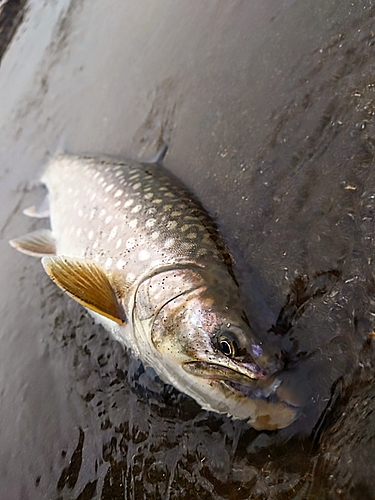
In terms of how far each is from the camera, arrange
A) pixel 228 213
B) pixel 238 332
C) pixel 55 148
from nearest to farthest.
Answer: pixel 238 332 → pixel 228 213 → pixel 55 148

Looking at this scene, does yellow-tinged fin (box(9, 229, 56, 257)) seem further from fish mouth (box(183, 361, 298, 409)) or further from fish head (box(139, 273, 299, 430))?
fish mouth (box(183, 361, 298, 409))

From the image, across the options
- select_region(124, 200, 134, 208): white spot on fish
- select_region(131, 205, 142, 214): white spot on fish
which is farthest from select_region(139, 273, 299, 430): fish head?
select_region(124, 200, 134, 208): white spot on fish

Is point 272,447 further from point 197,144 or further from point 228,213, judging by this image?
point 197,144

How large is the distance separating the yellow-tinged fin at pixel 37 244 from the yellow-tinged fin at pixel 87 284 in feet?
3.40

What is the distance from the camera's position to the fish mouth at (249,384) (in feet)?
7.15

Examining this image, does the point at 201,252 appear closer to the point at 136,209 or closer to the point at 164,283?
the point at 164,283

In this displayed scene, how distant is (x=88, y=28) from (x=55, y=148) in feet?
6.24

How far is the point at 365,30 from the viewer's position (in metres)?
2.99

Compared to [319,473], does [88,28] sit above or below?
above

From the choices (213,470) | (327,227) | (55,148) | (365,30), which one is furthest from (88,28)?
(213,470)

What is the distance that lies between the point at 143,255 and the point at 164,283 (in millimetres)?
350

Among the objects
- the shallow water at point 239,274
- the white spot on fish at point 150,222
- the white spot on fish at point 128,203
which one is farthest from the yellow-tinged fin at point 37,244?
the white spot on fish at point 150,222

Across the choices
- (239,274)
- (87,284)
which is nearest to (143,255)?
(87,284)

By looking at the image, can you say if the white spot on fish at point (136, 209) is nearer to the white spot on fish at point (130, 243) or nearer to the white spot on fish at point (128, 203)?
the white spot on fish at point (128, 203)
